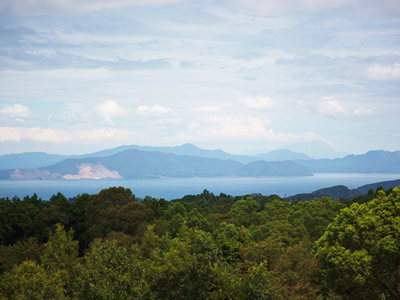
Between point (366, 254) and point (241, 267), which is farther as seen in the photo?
point (241, 267)

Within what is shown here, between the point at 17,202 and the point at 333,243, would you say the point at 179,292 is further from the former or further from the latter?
the point at 17,202

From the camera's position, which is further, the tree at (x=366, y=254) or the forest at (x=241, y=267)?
the tree at (x=366, y=254)

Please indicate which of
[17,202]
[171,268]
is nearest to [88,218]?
[17,202]

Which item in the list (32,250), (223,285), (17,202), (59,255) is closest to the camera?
(223,285)

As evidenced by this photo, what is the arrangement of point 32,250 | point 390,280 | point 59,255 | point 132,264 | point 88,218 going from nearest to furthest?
point 390,280, point 132,264, point 59,255, point 32,250, point 88,218

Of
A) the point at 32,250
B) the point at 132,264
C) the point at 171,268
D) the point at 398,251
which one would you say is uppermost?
the point at 398,251

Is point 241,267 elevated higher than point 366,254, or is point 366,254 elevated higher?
point 366,254

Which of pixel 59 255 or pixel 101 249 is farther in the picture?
pixel 59 255

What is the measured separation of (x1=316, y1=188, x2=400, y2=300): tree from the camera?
52.3 feet

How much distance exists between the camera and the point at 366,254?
16625mm

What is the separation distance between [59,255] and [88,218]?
80.9 feet

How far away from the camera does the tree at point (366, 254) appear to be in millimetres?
15953

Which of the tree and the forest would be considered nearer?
the forest

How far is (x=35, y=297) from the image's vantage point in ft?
58.3
